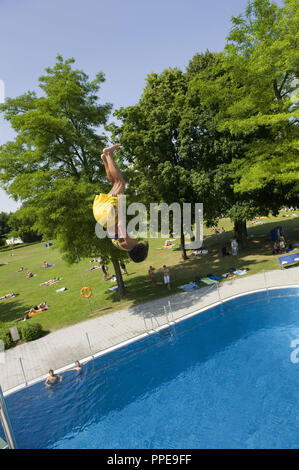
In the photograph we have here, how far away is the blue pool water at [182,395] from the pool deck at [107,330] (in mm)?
1019

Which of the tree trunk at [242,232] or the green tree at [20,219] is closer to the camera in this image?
the green tree at [20,219]

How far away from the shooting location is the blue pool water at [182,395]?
29.4 feet

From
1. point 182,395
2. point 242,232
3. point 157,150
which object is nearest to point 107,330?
point 182,395

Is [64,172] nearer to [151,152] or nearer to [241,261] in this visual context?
[151,152]

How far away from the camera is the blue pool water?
8.97 m

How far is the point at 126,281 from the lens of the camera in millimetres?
26078

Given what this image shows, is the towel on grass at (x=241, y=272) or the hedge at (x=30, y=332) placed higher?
the towel on grass at (x=241, y=272)

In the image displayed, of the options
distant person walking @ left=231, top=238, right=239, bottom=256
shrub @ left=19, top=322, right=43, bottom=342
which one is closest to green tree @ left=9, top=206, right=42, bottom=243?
shrub @ left=19, top=322, right=43, bottom=342

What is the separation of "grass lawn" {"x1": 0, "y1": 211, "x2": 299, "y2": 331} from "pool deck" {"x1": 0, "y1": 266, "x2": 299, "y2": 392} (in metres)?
1.46

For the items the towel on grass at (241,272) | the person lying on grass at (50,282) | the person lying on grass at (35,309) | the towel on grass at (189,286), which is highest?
the towel on grass at (241,272)

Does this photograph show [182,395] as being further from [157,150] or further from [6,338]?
[157,150]

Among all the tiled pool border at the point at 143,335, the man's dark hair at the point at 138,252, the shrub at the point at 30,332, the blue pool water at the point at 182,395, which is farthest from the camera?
the shrub at the point at 30,332

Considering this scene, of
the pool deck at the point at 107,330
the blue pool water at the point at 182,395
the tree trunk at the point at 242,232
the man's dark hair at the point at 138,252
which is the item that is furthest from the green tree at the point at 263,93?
the man's dark hair at the point at 138,252

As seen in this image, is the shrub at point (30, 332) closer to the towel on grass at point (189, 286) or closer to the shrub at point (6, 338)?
the shrub at point (6, 338)
